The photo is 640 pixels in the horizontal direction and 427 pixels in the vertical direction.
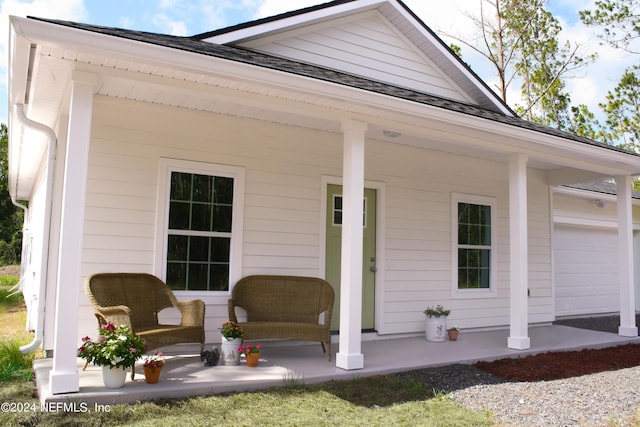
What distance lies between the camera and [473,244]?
839 cm

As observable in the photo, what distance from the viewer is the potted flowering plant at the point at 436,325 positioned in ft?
23.6

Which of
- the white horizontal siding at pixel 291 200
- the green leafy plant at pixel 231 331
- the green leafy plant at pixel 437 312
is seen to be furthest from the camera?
the green leafy plant at pixel 437 312

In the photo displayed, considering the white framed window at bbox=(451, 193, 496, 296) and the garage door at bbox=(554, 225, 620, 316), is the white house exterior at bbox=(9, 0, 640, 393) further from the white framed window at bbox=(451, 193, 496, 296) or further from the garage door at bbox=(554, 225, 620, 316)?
the garage door at bbox=(554, 225, 620, 316)

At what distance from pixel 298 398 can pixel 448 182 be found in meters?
4.75

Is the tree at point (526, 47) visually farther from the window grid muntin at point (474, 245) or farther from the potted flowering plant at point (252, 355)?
the potted flowering plant at point (252, 355)

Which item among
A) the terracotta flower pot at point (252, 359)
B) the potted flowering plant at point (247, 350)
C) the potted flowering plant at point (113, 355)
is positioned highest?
the potted flowering plant at point (113, 355)

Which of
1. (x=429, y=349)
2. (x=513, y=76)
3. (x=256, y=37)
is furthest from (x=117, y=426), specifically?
(x=513, y=76)

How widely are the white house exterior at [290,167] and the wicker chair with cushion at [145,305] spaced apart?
0.87 ft

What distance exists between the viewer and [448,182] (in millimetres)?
8109

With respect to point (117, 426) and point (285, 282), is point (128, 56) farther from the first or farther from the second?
point (285, 282)

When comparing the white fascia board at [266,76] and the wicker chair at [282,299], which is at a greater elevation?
the white fascia board at [266,76]

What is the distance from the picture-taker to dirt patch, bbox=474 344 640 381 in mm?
5523

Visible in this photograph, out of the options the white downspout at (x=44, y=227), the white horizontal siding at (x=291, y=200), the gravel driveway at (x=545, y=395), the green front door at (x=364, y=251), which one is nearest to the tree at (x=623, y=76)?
the white horizontal siding at (x=291, y=200)

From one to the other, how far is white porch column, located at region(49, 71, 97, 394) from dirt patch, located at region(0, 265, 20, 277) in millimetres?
18543
